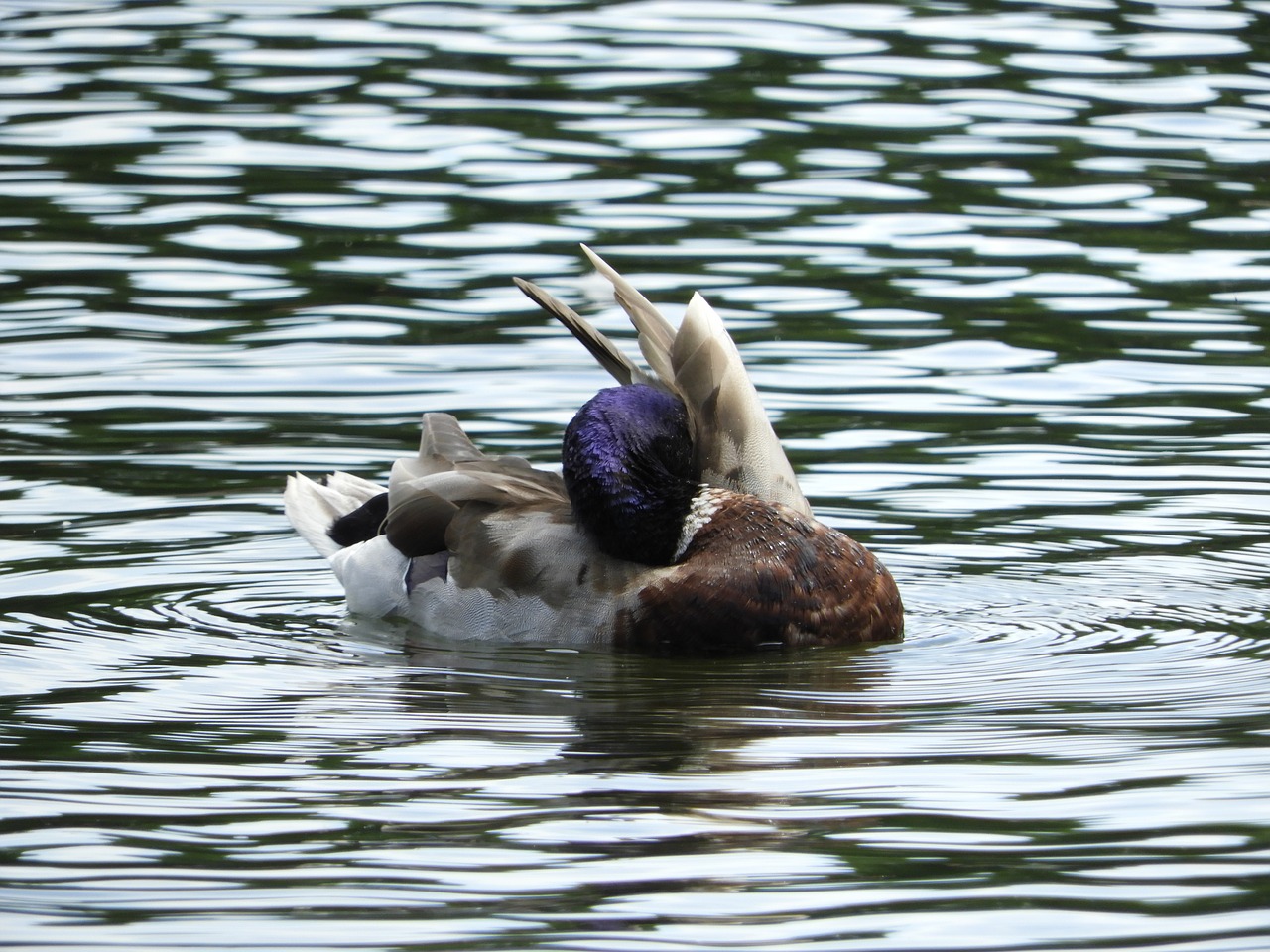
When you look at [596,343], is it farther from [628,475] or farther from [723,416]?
[628,475]

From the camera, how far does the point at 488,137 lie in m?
16.5

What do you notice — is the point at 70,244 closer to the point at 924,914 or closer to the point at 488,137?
the point at 488,137

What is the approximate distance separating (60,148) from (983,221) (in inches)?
242

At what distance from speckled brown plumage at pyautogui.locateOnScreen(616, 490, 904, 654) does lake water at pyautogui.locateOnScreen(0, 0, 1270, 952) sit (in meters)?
0.19

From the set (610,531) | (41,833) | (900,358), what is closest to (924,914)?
(41,833)

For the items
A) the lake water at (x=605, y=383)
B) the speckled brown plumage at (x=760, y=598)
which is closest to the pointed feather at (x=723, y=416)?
the speckled brown plumage at (x=760, y=598)

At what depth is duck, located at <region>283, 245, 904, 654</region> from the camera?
27.0 ft

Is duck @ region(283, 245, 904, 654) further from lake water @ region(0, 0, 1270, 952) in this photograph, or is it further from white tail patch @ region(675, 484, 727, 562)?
lake water @ region(0, 0, 1270, 952)

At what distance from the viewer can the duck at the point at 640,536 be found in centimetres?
822

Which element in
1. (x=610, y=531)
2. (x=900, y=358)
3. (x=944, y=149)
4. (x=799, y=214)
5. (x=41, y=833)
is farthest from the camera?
(x=944, y=149)

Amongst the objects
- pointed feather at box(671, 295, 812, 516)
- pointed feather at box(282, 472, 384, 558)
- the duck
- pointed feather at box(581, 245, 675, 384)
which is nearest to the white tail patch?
the duck

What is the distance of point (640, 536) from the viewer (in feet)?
27.5

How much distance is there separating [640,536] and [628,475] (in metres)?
0.21

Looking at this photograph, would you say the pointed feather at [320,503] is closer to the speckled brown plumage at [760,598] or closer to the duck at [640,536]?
the duck at [640,536]
